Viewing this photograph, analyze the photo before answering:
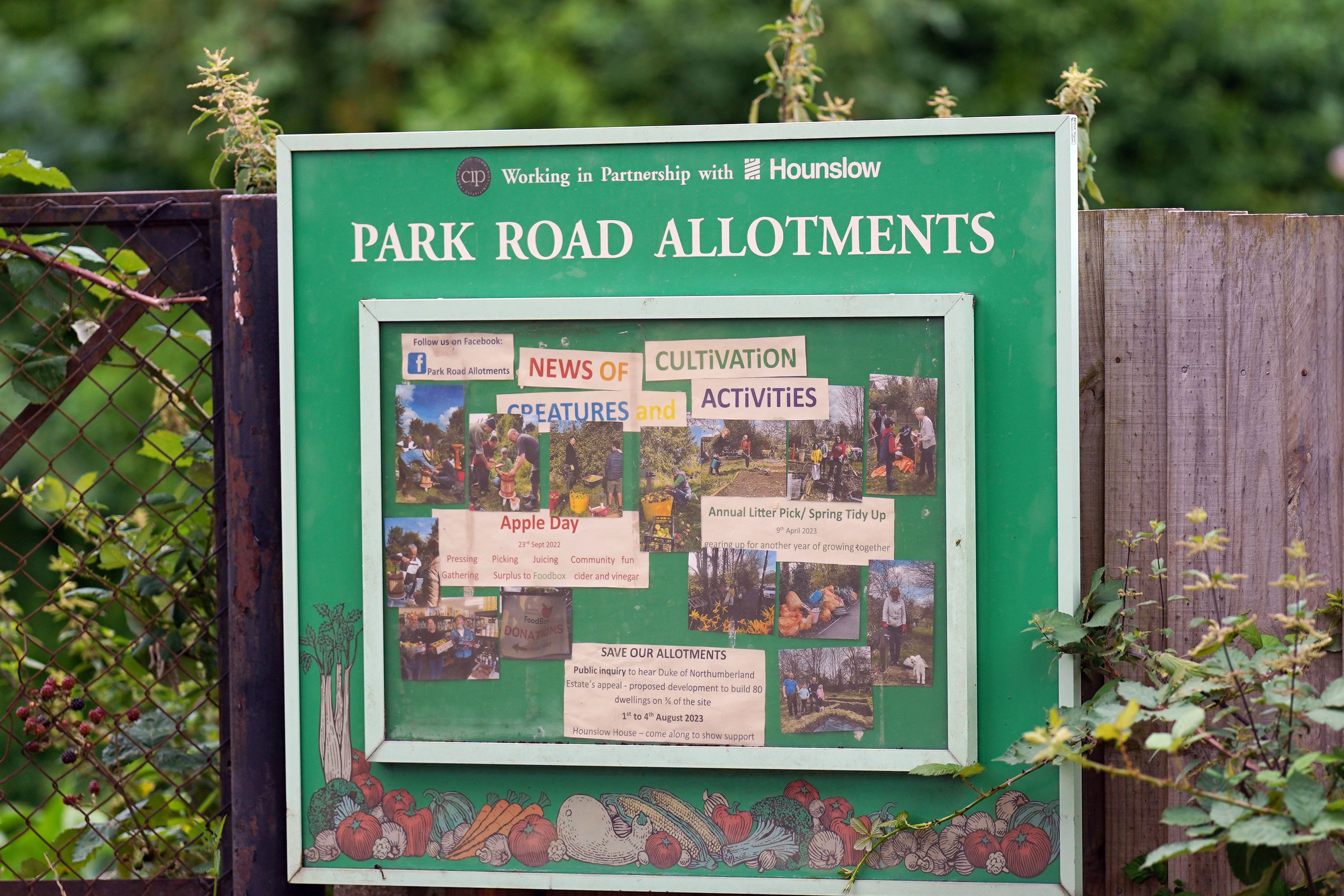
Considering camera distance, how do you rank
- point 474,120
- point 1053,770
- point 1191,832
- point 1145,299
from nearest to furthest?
1. point 1191,832
2. point 1053,770
3. point 1145,299
4. point 474,120

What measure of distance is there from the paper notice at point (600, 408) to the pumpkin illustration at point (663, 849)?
824mm

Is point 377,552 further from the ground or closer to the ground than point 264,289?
closer to the ground

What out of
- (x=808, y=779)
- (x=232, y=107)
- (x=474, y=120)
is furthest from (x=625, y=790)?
(x=474, y=120)

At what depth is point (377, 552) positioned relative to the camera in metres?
1.96

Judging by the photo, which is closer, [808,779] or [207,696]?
[808,779]

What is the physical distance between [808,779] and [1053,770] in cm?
47

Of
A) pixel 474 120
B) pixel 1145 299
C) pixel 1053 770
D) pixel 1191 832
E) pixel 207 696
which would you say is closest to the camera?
pixel 1191 832

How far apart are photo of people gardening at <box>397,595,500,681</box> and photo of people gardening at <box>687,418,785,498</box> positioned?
52cm

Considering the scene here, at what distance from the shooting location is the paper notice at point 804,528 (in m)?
1.90

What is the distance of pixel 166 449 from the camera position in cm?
240

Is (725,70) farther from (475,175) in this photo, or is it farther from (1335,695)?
(1335,695)

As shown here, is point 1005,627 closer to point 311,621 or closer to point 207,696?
point 311,621

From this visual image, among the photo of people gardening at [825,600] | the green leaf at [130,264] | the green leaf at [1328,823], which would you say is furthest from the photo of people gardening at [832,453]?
the green leaf at [130,264]

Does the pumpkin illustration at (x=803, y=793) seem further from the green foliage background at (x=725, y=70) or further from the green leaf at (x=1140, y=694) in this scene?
the green foliage background at (x=725, y=70)
